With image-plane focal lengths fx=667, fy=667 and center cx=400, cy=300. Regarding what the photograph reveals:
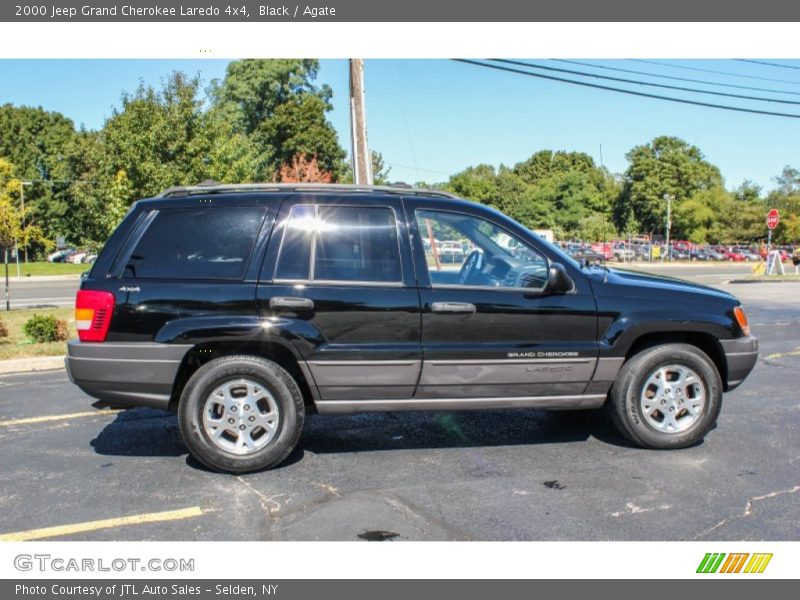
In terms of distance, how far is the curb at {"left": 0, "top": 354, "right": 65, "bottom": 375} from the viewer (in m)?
8.37

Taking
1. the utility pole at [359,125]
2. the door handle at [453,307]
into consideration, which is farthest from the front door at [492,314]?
the utility pole at [359,125]

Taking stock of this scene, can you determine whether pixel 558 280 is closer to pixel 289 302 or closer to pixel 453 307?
pixel 453 307

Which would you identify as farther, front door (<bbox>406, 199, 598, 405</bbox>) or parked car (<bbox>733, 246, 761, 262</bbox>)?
parked car (<bbox>733, 246, 761, 262</bbox>)

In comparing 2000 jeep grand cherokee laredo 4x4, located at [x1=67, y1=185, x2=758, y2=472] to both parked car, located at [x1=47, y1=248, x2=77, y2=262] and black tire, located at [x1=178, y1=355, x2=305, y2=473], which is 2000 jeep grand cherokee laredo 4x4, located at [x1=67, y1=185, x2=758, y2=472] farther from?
parked car, located at [x1=47, y1=248, x2=77, y2=262]

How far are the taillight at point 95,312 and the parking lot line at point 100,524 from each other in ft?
4.09

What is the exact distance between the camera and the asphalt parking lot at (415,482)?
3629 mm

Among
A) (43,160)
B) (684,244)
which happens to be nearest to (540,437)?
(684,244)

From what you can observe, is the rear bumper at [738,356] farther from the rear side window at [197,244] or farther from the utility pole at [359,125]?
the utility pole at [359,125]

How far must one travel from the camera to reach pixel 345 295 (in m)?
4.48

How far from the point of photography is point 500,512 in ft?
12.5

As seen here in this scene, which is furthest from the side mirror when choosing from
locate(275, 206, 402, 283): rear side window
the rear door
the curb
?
the curb

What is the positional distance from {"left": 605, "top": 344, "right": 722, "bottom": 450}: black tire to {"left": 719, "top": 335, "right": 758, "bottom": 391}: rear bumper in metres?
0.16

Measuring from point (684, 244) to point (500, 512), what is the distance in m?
65.7

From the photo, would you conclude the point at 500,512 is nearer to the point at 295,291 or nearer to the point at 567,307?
the point at 567,307
